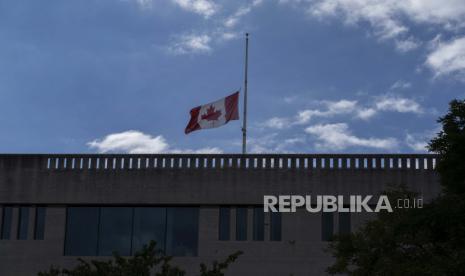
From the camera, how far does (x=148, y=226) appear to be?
1513 inches

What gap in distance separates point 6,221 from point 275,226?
12.8 metres

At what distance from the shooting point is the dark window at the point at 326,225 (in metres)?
37.6

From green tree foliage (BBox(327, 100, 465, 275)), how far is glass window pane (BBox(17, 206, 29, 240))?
55.5 feet

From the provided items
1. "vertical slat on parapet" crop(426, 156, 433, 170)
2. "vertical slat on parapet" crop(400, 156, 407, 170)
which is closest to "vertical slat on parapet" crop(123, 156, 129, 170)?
"vertical slat on parapet" crop(400, 156, 407, 170)

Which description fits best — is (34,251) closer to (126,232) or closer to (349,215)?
(126,232)

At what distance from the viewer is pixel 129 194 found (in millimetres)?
38406

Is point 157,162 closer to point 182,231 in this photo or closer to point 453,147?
point 182,231

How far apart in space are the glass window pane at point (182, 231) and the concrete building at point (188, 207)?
0.15 feet

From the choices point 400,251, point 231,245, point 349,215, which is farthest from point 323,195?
point 400,251

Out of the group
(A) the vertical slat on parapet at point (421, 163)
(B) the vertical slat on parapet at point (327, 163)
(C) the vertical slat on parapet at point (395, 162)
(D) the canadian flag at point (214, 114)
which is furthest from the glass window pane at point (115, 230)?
(A) the vertical slat on parapet at point (421, 163)

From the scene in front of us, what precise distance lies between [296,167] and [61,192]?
11.2m

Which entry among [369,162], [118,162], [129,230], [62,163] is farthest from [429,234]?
[62,163]

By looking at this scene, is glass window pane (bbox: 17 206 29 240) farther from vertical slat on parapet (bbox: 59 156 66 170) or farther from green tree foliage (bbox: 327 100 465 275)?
green tree foliage (bbox: 327 100 465 275)

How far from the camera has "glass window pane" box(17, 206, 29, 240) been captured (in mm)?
38844
